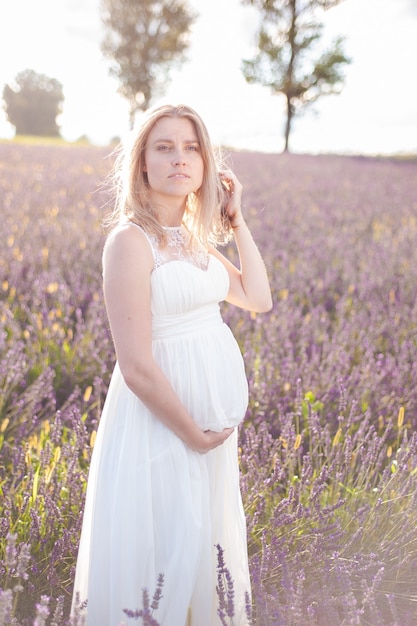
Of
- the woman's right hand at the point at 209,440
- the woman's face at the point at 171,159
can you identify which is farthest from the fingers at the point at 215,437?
the woman's face at the point at 171,159

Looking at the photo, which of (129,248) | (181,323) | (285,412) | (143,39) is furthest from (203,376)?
(143,39)

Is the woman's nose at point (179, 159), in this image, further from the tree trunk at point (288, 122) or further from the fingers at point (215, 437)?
the tree trunk at point (288, 122)

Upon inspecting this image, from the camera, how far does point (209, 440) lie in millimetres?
1688

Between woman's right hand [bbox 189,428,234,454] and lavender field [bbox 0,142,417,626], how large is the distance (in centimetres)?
31

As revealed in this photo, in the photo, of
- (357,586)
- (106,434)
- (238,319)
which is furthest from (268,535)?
(238,319)

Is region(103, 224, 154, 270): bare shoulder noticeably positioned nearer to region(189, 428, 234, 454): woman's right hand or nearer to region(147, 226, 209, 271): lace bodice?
region(147, 226, 209, 271): lace bodice

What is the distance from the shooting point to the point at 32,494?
6.98 feet

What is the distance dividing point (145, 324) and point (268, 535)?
0.88m

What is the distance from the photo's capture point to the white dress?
1.62 m

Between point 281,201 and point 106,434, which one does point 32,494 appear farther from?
point 281,201

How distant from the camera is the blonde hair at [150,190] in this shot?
1.72 meters

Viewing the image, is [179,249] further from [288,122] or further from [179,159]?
[288,122]

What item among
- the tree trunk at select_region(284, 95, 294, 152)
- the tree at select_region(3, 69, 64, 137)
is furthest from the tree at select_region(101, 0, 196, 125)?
the tree at select_region(3, 69, 64, 137)

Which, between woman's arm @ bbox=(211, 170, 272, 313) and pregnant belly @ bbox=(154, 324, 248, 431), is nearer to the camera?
pregnant belly @ bbox=(154, 324, 248, 431)
